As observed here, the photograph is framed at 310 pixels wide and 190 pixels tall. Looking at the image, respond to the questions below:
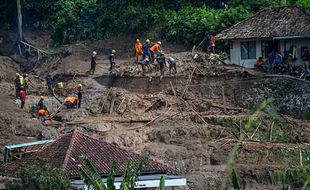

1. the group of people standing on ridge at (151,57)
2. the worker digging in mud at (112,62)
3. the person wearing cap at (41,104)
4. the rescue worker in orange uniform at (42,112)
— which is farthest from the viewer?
the worker digging in mud at (112,62)

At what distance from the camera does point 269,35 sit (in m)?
40.9

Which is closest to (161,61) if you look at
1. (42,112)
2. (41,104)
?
(41,104)

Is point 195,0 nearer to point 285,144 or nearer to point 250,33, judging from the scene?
point 250,33

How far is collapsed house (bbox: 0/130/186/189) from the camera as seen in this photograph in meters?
26.0

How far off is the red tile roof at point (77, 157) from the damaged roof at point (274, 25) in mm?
15004

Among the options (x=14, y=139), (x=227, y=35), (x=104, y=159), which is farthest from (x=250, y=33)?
(x=104, y=159)

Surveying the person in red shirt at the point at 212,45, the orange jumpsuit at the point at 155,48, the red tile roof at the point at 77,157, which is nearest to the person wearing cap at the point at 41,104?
the orange jumpsuit at the point at 155,48

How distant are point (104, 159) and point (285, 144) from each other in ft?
39.9

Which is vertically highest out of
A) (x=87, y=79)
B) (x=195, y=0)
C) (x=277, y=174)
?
(x=195, y=0)

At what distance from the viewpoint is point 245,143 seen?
37188 millimetres

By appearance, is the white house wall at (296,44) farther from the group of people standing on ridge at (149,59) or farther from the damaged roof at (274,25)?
the group of people standing on ridge at (149,59)

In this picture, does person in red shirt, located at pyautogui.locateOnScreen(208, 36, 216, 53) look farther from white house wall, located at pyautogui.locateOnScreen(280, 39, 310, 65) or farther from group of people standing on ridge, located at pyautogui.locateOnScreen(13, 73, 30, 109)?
group of people standing on ridge, located at pyautogui.locateOnScreen(13, 73, 30, 109)

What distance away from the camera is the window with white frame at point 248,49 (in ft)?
138

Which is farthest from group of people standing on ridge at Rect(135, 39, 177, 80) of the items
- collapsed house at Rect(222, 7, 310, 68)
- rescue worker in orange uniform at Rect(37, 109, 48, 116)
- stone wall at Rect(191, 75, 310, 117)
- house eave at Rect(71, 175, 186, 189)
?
house eave at Rect(71, 175, 186, 189)
